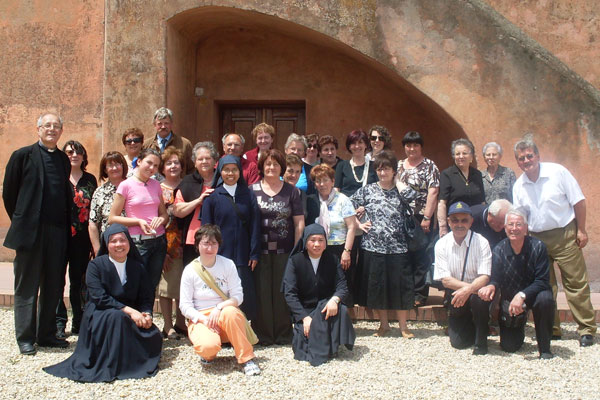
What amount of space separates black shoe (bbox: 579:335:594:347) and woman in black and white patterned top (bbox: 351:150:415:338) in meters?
1.49

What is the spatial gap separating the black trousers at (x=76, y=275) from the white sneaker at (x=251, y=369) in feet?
6.41

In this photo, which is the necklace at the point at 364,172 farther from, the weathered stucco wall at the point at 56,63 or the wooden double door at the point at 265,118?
the weathered stucco wall at the point at 56,63

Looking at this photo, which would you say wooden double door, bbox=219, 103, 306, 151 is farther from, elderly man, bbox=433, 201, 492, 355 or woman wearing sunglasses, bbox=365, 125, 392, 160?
elderly man, bbox=433, 201, 492, 355

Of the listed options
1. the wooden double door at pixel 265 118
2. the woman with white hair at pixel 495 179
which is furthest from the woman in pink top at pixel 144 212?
the wooden double door at pixel 265 118

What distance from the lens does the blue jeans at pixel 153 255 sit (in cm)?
511

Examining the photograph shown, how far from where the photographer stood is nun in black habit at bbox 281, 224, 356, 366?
4781 mm

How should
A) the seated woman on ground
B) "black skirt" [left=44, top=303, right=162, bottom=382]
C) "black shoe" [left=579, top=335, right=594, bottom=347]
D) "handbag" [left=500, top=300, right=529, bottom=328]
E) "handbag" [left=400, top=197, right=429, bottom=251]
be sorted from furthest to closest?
"handbag" [left=400, top=197, right=429, bottom=251] → "black shoe" [left=579, top=335, right=594, bottom=347] → "handbag" [left=500, top=300, right=529, bottom=328] → the seated woman on ground → "black skirt" [left=44, top=303, right=162, bottom=382]

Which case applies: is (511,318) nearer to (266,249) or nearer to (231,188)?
(266,249)

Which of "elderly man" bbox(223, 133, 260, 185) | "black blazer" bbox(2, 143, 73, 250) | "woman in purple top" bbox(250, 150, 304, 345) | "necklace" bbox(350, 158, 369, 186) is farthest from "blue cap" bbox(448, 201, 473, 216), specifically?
"black blazer" bbox(2, 143, 73, 250)

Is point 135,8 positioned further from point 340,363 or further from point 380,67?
point 340,363

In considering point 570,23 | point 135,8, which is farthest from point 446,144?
point 135,8

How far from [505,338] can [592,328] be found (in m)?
0.90

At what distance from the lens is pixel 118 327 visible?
14.8ft

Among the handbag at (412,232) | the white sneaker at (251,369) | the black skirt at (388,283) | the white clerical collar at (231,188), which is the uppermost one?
the white clerical collar at (231,188)
